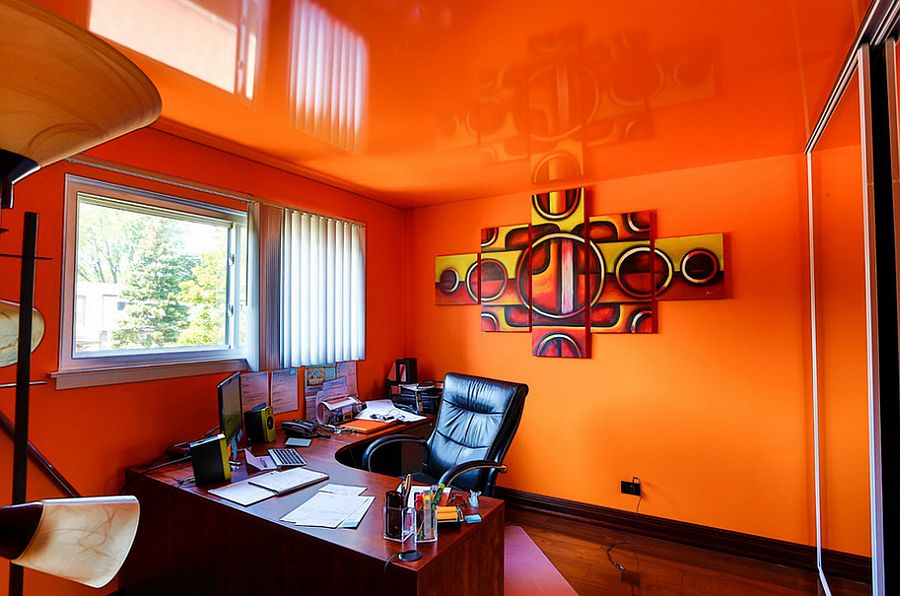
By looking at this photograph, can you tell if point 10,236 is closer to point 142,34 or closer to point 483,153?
point 142,34

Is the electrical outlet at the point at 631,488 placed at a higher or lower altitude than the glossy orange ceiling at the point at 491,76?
lower

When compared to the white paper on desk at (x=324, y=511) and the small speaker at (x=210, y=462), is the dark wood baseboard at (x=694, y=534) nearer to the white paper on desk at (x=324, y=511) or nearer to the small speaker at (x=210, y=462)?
the white paper on desk at (x=324, y=511)

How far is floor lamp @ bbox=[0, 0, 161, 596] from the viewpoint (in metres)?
0.51

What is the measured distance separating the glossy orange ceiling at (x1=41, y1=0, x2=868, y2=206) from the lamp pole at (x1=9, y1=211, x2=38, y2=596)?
3.10 feet

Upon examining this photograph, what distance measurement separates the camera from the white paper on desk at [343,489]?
1920 millimetres

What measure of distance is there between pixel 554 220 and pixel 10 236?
3.08m

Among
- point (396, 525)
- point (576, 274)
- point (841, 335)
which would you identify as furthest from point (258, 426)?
point (841, 335)

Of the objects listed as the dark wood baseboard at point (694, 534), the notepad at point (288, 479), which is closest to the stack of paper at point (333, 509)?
the notepad at point (288, 479)

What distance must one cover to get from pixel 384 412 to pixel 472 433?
89 centimetres

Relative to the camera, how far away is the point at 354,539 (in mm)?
1534

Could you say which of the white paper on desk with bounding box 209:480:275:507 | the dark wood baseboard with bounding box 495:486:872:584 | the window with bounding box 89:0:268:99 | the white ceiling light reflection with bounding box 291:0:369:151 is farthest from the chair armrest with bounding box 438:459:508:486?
the window with bounding box 89:0:268:99

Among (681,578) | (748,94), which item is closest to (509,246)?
(748,94)

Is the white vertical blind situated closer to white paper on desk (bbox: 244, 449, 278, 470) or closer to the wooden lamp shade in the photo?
white paper on desk (bbox: 244, 449, 278, 470)

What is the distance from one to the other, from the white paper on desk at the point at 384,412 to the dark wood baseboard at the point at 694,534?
115 cm
